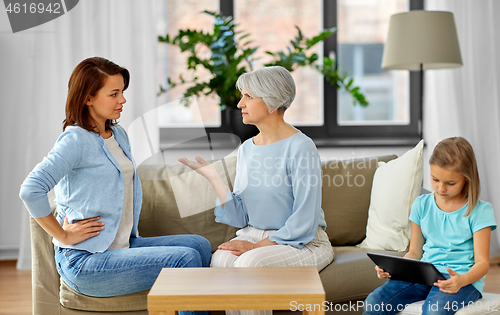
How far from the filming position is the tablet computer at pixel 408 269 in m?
1.22

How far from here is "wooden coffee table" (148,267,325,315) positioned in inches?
43.9

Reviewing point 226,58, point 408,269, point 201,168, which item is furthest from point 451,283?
point 226,58

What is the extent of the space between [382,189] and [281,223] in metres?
0.55

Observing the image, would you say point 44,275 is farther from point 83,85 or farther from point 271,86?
point 271,86

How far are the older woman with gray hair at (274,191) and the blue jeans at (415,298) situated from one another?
0.28 meters

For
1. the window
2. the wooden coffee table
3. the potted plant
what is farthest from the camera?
the window

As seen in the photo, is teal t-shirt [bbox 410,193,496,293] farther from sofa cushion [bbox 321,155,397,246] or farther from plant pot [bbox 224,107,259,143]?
plant pot [bbox 224,107,259,143]

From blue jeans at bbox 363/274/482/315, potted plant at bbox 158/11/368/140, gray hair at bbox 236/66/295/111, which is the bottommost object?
blue jeans at bbox 363/274/482/315

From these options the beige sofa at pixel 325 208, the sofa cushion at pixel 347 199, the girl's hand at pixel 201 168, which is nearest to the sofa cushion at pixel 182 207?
the beige sofa at pixel 325 208

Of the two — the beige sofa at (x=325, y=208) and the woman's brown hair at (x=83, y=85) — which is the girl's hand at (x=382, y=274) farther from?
the woman's brown hair at (x=83, y=85)

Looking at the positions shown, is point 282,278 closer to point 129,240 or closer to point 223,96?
point 129,240

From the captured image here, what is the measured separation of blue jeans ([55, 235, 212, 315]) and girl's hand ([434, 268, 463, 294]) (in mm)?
735

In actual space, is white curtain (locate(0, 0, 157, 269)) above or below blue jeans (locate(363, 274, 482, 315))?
above

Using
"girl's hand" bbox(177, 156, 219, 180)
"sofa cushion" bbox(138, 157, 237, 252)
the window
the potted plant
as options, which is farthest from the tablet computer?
the window
